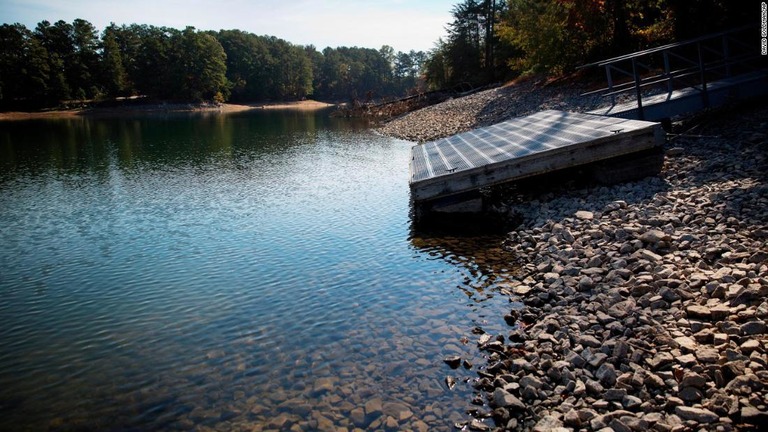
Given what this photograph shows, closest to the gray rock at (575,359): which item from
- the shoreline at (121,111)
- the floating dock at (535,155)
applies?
the floating dock at (535,155)

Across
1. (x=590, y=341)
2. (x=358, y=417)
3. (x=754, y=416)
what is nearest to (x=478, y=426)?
(x=358, y=417)

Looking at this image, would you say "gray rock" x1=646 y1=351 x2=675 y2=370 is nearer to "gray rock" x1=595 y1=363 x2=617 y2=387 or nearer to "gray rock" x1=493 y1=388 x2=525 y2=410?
"gray rock" x1=595 y1=363 x2=617 y2=387

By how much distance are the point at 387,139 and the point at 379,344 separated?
109 ft

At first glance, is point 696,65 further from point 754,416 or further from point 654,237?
point 754,416

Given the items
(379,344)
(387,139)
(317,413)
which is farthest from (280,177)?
(317,413)

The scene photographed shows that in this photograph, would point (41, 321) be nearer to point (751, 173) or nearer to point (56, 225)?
point (56, 225)

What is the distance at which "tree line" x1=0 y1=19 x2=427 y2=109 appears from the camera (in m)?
92.8

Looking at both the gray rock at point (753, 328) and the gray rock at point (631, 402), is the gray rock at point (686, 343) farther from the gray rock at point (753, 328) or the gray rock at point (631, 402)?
the gray rock at point (631, 402)

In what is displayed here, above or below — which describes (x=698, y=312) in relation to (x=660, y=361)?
above

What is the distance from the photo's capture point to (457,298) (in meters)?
10.1

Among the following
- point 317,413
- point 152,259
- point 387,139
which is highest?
point 387,139

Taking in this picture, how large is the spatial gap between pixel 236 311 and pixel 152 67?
122 m

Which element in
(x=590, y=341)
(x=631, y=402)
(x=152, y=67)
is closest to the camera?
(x=631, y=402)

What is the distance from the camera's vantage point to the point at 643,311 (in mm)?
7422
